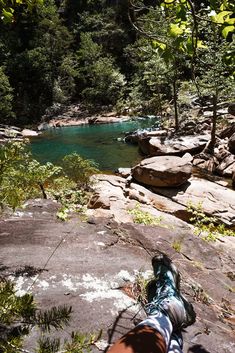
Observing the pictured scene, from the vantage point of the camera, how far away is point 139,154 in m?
17.3

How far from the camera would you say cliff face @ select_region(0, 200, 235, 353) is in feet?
9.26

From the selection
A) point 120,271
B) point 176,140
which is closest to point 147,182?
point 176,140

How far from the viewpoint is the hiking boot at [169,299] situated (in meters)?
2.76

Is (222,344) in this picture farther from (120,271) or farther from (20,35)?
(20,35)

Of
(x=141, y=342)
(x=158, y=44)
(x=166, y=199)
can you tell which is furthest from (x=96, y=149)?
(x=141, y=342)

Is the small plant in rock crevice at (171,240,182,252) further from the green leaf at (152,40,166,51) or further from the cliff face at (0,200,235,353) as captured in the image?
the green leaf at (152,40,166,51)

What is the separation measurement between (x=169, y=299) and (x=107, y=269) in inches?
32.6

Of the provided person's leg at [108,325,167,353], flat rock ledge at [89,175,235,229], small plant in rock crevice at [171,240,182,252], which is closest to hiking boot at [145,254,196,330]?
person's leg at [108,325,167,353]

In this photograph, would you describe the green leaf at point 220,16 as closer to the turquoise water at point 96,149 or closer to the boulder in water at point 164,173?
the boulder in water at point 164,173

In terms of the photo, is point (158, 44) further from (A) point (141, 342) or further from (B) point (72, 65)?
(B) point (72, 65)

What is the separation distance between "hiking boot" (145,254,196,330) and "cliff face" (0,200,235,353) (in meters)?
0.14

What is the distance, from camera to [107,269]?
11.6ft

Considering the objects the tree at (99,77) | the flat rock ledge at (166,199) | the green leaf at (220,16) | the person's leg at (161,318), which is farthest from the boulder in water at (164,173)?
the tree at (99,77)

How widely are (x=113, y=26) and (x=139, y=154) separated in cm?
3232
